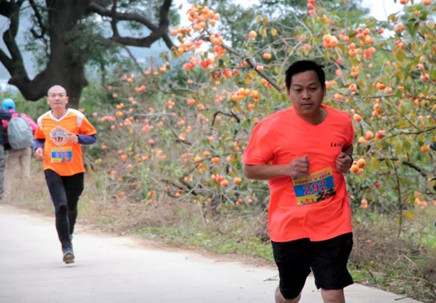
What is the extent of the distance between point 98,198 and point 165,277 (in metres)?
6.79

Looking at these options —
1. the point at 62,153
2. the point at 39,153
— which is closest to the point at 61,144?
the point at 62,153

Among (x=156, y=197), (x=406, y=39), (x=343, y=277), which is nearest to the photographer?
(x=343, y=277)

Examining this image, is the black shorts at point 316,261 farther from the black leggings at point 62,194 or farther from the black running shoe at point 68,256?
the black leggings at point 62,194

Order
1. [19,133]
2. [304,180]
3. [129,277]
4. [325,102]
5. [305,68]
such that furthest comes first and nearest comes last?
[19,133]
[325,102]
[129,277]
[305,68]
[304,180]

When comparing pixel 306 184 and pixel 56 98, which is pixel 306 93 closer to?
pixel 306 184

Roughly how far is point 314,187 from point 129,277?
3618mm

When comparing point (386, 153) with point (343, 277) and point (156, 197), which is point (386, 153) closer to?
point (343, 277)

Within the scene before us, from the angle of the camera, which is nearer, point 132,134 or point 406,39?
point 406,39

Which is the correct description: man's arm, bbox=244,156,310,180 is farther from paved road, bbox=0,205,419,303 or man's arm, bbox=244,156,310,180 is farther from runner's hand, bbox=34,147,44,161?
runner's hand, bbox=34,147,44,161

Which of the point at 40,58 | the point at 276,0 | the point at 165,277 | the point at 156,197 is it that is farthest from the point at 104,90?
the point at 165,277

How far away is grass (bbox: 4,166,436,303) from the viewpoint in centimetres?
815

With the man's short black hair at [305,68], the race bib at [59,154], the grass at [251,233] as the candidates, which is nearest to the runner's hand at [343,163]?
the man's short black hair at [305,68]

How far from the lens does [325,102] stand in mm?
8836

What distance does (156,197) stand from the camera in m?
13.7
